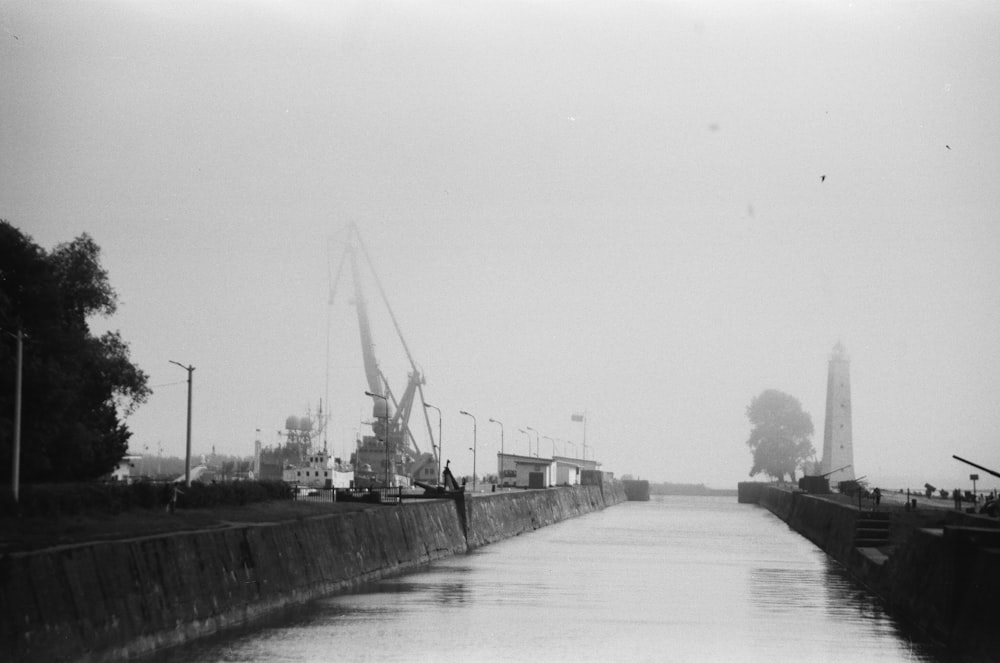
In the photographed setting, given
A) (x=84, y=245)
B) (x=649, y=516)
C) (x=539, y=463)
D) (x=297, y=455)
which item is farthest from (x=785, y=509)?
(x=84, y=245)

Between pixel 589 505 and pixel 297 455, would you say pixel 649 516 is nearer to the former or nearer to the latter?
pixel 589 505

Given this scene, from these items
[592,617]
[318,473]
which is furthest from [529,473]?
[592,617]

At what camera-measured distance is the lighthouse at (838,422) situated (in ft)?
549

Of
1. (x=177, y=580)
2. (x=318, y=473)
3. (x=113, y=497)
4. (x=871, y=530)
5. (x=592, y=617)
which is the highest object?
(x=318, y=473)

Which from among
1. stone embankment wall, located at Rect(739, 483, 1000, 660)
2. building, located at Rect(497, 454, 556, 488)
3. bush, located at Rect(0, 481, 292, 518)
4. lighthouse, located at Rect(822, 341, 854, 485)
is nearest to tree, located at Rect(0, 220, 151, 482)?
bush, located at Rect(0, 481, 292, 518)

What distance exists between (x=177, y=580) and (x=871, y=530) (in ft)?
127

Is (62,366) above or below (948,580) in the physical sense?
above

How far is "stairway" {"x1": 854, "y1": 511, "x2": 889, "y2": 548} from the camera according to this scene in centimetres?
5937

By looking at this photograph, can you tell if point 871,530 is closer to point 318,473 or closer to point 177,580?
point 177,580

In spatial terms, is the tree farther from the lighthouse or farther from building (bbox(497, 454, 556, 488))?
the lighthouse

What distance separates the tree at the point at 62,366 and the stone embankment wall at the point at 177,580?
49.3 feet

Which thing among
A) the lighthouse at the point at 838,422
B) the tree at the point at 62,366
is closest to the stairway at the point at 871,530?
the tree at the point at 62,366

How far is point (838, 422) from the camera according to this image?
555ft

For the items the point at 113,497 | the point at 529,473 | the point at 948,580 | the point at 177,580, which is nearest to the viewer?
the point at 177,580
